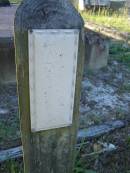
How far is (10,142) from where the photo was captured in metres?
3.27

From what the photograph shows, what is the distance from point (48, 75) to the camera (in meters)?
1.91

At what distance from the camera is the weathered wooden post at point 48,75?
1.79 m

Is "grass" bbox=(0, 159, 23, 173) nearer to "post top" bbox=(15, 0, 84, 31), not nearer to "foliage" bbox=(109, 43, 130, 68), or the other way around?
"post top" bbox=(15, 0, 84, 31)

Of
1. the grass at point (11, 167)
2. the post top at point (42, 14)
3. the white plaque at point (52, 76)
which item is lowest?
the grass at point (11, 167)

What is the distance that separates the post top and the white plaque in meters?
0.04

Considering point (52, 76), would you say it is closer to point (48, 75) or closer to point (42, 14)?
point (48, 75)

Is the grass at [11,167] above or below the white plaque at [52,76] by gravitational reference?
below

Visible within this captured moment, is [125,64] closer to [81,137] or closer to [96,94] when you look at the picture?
[96,94]

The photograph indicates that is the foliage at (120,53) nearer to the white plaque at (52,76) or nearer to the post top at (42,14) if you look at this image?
the white plaque at (52,76)

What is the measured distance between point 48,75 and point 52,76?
0.02m

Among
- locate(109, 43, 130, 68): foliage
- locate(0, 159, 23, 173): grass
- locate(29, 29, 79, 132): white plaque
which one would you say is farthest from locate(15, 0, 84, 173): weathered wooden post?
locate(109, 43, 130, 68): foliage

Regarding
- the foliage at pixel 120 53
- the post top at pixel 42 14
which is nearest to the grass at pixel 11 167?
the post top at pixel 42 14

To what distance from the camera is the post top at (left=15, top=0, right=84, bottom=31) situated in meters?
1.77

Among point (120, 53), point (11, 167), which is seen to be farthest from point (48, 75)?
point (120, 53)
